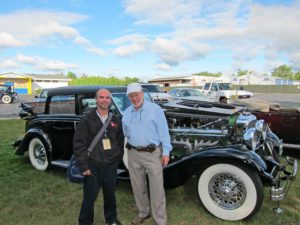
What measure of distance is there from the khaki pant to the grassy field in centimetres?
36

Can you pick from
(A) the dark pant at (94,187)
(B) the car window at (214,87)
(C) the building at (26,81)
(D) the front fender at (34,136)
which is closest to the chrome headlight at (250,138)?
(A) the dark pant at (94,187)

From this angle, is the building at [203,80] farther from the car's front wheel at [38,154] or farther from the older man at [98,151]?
the older man at [98,151]

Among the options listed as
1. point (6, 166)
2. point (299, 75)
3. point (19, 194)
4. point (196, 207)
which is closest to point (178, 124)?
point (196, 207)

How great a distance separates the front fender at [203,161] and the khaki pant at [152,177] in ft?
1.97

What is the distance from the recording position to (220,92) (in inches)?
853

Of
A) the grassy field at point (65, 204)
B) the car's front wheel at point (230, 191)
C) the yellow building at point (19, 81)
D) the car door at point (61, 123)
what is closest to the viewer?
the car's front wheel at point (230, 191)

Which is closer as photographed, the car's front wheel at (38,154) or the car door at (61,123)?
the car door at (61,123)

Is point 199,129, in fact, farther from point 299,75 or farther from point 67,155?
point 299,75

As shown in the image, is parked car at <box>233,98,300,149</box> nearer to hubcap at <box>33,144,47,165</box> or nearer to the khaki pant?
the khaki pant

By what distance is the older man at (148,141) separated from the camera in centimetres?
368

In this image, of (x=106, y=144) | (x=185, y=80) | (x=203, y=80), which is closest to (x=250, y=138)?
(x=106, y=144)

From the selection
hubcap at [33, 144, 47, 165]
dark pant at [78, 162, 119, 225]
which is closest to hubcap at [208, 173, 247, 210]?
dark pant at [78, 162, 119, 225]

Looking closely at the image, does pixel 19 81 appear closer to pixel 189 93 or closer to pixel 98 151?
pixel 189 93

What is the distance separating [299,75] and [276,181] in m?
109
